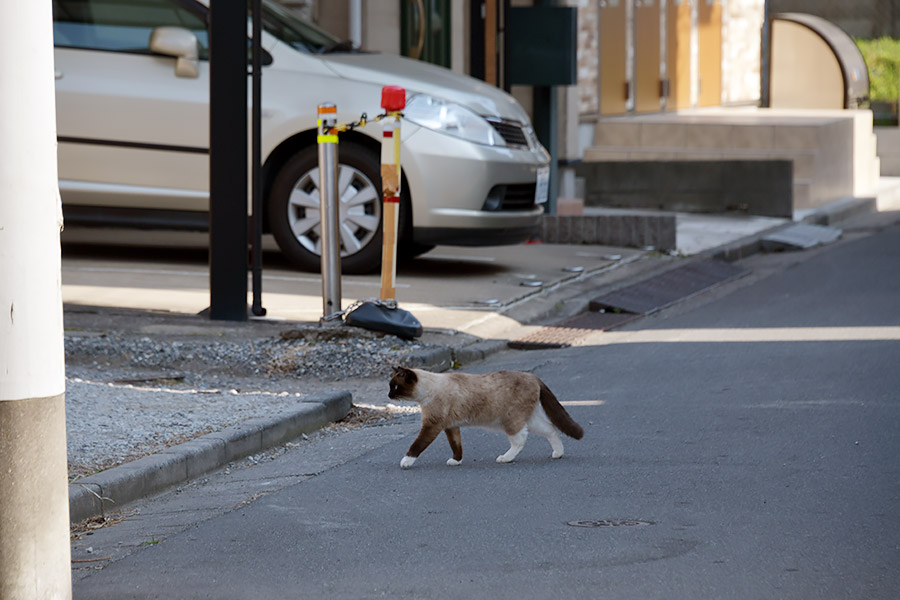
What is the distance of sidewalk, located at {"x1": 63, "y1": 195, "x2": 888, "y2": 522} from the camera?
212 inches

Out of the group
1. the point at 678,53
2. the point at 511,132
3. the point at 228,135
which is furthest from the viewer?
the point at 678,53

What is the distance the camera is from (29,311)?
10.6 feet

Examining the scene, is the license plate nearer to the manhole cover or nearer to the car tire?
the car tire

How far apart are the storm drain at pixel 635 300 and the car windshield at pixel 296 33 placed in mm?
2785

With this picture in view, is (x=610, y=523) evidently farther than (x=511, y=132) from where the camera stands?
No

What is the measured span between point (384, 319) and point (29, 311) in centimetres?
439

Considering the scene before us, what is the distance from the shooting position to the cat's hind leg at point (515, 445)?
206 inches

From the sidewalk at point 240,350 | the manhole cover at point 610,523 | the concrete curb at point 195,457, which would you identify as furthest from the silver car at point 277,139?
the manhole cover at point 610,523

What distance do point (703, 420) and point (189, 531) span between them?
2477 mm

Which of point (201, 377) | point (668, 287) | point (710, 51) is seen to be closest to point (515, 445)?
point (201, 377)

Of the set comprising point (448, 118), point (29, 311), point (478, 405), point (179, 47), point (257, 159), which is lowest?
point (478, 405)

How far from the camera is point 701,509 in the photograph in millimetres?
4480

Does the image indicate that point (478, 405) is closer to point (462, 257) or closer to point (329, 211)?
point (329, 211)

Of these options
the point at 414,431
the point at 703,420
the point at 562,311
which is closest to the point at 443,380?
the point at 414,431
